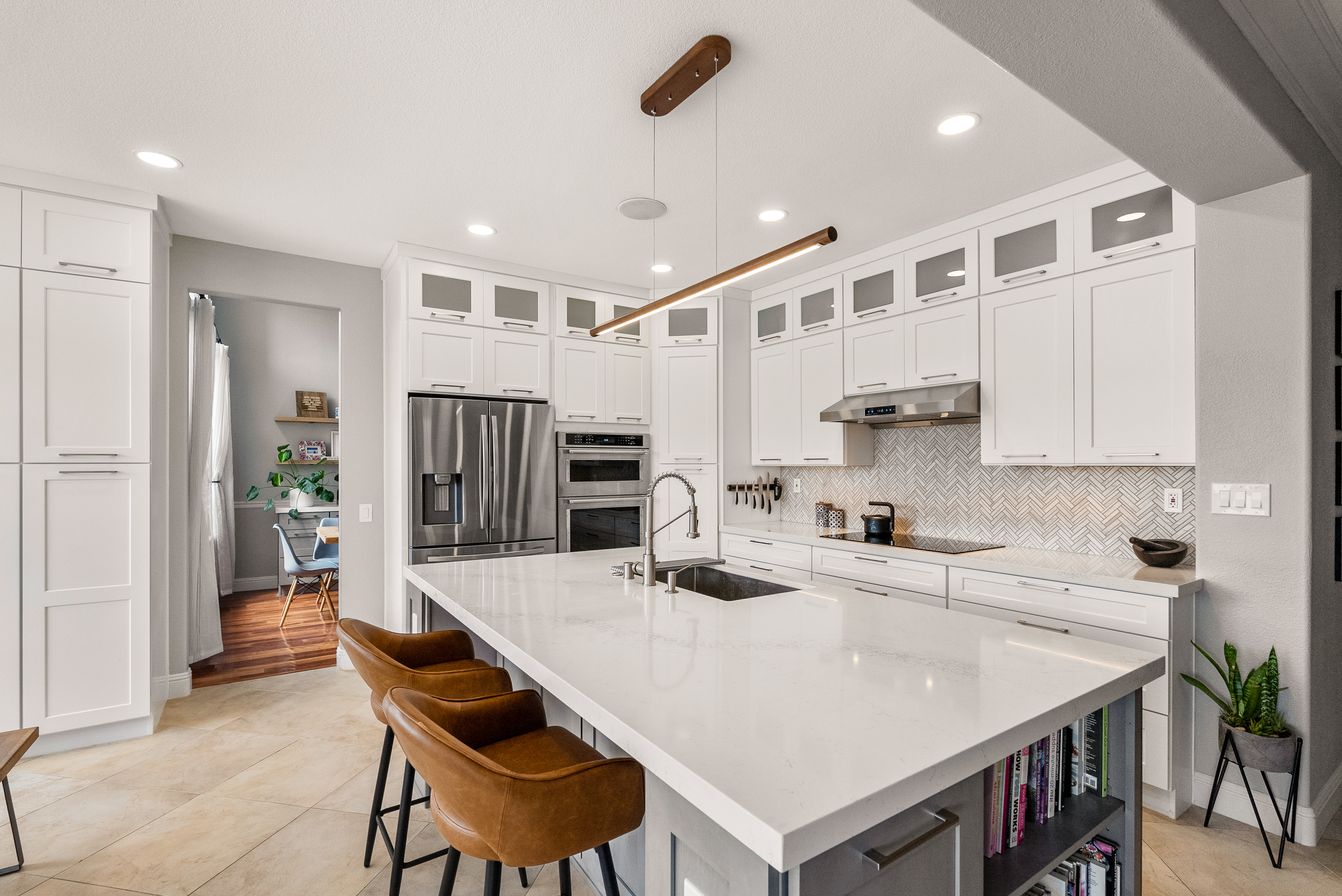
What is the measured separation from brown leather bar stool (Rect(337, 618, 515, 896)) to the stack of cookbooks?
1242 millimetres

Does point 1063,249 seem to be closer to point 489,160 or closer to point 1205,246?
point 1205,246

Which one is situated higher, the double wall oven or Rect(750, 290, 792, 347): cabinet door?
Rect(750, 290, 792, 347): cabinet door

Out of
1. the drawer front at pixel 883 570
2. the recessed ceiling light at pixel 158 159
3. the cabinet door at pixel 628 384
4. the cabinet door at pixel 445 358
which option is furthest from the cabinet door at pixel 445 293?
the drawer front at pixel 883 570

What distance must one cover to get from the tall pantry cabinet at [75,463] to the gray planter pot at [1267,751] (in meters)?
4.46

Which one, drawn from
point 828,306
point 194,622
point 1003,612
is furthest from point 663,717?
point 194,622

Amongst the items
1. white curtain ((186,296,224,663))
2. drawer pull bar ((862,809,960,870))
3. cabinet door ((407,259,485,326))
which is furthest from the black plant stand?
white curtain ((186,296,224,663))

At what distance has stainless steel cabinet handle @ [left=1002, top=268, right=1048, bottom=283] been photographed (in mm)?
2984

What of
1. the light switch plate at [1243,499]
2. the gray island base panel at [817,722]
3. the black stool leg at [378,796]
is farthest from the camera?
the light switch plate at [1243,499]

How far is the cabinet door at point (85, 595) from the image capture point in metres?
2.87

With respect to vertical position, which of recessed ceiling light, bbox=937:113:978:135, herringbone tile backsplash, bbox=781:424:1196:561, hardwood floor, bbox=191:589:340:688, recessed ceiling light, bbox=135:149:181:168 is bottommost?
hardwood floor, bbox=191:589:340:688

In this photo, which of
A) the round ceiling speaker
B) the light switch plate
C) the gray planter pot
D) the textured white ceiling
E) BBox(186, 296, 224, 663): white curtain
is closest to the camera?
the textured white ceiling

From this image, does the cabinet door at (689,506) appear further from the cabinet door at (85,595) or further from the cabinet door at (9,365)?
the cabinet door at (9,365)

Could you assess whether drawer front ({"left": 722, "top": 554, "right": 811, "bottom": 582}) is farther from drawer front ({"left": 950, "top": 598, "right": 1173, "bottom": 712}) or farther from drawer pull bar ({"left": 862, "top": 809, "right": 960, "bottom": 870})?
drawer pull bar ({"left": 862, "top": 809, "right": 960, "bottom": 870})

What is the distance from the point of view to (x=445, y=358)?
12.8 feet
